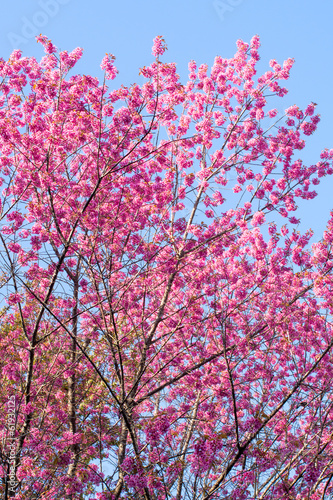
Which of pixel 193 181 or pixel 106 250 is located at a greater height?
pixel 193 181

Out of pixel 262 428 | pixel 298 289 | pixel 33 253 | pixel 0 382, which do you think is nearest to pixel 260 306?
pixel 298 289

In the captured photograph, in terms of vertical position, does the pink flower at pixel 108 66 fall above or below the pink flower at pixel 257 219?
above

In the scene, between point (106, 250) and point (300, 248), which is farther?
point (300, 248)

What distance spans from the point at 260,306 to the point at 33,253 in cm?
391

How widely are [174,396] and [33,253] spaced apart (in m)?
3.55

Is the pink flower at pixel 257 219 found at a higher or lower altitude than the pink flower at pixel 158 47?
lower

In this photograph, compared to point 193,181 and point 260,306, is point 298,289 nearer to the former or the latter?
point 260,306

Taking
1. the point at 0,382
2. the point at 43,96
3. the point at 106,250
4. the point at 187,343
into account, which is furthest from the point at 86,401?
the point at 43,96

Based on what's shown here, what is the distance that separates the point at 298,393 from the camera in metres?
7.73

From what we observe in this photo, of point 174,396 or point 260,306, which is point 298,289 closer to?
point 260,306

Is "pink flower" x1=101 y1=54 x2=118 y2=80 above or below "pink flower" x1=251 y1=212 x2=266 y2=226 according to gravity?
above

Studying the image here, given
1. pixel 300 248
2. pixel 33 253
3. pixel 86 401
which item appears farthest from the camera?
pixel 86 401

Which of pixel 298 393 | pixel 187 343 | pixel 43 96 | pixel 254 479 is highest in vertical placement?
pixel 43 96

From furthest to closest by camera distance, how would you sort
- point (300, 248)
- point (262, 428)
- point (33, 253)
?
point (300, 248) < point (33, 253) < point (262, 428)
